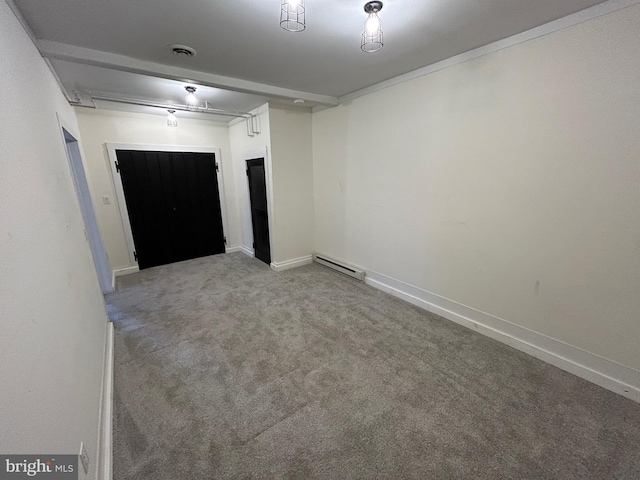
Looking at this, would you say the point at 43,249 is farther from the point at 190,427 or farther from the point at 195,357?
the point at 195,357

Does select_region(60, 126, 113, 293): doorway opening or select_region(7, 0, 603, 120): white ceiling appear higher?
select_region(7, 0, 603, 120): white ceiling

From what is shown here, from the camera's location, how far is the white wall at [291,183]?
374 cm

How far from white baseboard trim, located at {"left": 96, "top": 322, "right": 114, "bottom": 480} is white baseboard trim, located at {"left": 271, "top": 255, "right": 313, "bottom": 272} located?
228 centimetres

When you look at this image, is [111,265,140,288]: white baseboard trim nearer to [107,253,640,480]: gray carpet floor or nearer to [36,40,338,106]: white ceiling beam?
[107,253,640,480]: gray carpet floor

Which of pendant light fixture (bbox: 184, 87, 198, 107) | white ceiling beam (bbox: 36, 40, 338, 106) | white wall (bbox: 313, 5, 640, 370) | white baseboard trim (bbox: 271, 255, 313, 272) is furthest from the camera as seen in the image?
white baseboard trim (bbox: 271, 255, 313, 272)

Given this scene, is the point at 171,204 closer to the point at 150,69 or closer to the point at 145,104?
the point at 145,104

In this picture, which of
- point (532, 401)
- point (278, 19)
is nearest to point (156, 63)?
point (278, 19)

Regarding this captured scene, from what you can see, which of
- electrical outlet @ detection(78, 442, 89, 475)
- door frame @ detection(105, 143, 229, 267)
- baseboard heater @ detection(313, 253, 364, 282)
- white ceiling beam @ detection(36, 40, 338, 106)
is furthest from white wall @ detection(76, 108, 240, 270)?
electrical outlet @ detection(78, 442, 89, 475)

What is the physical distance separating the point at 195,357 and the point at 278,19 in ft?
8.58

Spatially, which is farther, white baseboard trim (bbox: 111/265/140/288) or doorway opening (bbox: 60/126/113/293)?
white baseboard trim (bbox: 111/265/140/288)

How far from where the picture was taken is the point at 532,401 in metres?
1.67

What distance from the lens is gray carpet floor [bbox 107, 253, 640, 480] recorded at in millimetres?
1337

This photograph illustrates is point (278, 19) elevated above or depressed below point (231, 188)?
above

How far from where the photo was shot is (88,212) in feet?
10.6
